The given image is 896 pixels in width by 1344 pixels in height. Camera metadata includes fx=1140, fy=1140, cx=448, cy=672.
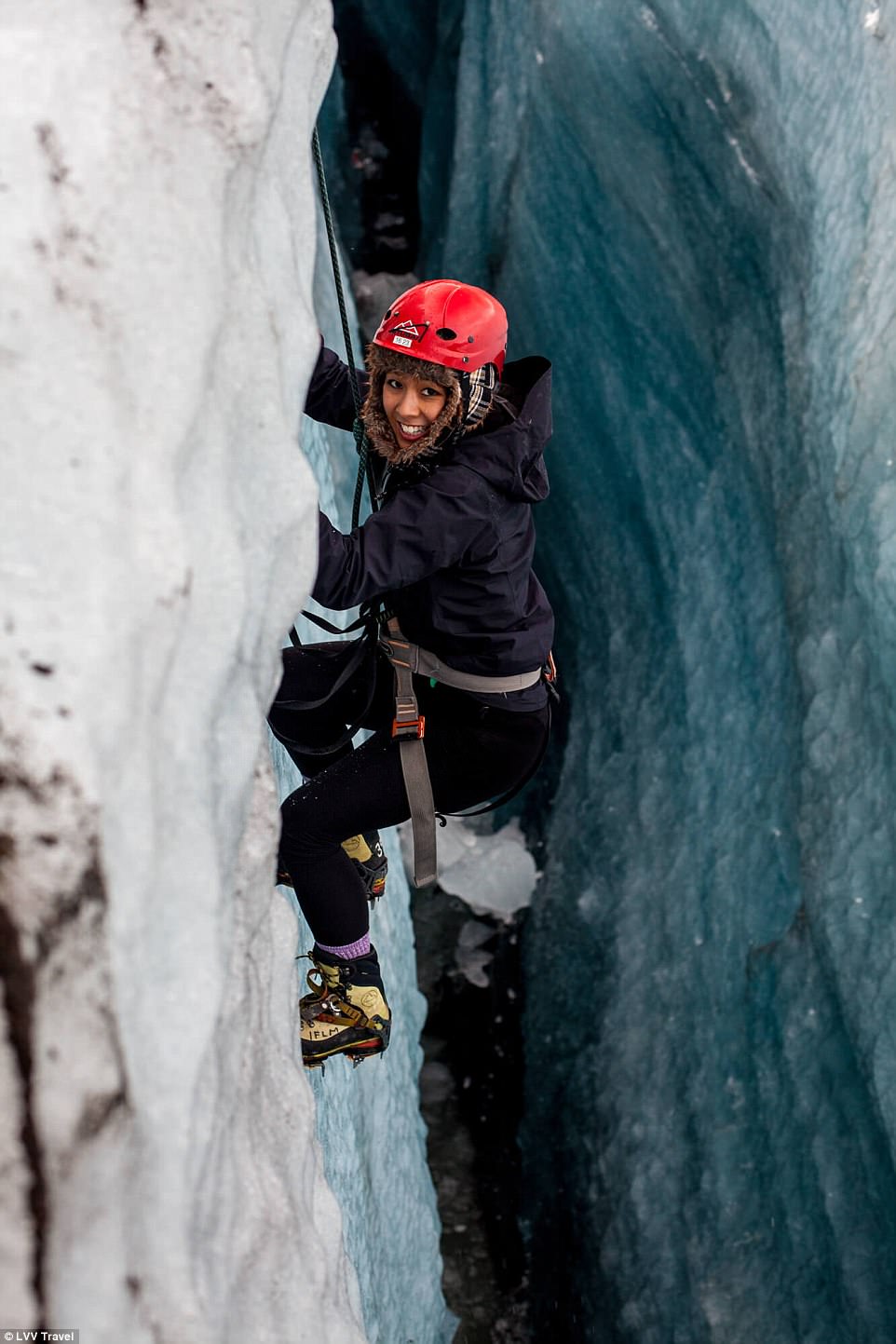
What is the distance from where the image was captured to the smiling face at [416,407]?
186 centimetres

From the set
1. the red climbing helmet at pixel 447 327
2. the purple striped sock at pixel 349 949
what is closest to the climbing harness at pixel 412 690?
the purple striped sock at pixel 349 949

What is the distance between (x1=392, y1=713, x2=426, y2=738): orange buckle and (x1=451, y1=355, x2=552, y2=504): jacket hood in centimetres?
43

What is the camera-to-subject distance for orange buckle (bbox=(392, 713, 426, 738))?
2031mm

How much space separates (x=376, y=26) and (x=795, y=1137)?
6099 mm

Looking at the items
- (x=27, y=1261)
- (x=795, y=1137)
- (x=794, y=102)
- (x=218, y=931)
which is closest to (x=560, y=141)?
(x=794, y=102)

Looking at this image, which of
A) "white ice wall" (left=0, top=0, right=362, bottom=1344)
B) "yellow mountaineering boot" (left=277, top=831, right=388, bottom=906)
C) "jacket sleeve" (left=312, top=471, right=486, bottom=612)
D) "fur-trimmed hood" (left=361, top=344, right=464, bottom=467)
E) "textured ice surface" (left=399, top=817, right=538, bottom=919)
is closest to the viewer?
"white ice wall" (left=0, top=0, right=362, bottom=1344)

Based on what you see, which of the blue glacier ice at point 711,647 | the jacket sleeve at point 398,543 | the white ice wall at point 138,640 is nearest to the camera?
the white ice wall at point 138,640

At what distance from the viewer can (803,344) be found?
123 inches

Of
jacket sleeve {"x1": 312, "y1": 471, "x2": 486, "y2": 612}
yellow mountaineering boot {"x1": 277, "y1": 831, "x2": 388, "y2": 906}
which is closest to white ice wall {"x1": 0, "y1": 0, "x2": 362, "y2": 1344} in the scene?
jacket sleeve {"x1": 312, "y1": 471, "x2": 486, "y2": 612}

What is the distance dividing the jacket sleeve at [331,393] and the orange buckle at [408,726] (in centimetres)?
56

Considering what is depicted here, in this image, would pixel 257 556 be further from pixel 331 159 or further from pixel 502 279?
pixel 331 159

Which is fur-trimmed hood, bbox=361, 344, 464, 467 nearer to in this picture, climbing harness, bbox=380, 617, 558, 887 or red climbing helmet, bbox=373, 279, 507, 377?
red climbing helmet, bbox=373, 279, 507, 377

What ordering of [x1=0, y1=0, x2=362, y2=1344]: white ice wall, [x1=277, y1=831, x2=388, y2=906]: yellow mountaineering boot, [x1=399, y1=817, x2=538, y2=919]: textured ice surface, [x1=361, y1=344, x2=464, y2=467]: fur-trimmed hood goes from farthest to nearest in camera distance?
1. [x1=399, y1=817, x2=538, y2=919]: textured ice surface
2. [x1=277, y1=831, x2=388, y2=906]: yellow mountaineering boot
3. [x1=361, y1=344, x2=464, y2=467]: fur-trimmed hood
4. [x1=0, y1=0, x2=362, y2=1344]: white ice wall

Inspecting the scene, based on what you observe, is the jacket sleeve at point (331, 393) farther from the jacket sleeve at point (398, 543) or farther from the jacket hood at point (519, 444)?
the jacket sleeve at point (398, 543)
